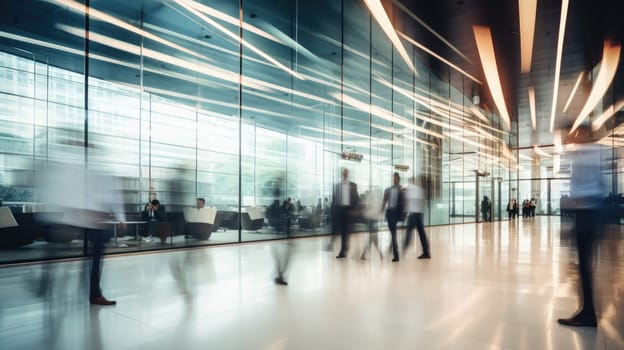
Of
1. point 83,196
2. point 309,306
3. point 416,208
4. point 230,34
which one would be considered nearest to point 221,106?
point 230,34

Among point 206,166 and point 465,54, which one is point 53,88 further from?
point 465,54

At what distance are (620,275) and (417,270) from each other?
291 cm

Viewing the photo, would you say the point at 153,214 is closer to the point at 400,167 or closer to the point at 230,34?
the point at 230,34

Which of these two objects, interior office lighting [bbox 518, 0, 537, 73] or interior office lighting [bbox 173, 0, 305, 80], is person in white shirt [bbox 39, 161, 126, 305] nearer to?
interior office lighting [bbox 173, 0, 305, 80]

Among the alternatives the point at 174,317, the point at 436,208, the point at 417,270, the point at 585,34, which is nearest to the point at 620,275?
the point at 417,270

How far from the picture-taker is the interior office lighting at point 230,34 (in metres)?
8.66

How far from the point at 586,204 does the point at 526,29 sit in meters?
8.53

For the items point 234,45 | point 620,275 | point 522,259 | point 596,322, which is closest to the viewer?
point 596,322

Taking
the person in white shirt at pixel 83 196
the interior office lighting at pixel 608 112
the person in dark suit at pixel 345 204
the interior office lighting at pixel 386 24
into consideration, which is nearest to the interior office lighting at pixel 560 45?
the interior office lighting at pixel 608 112

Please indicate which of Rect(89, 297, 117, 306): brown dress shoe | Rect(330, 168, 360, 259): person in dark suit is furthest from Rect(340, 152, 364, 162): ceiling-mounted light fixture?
Rect(89, 297, 117, 306): brown dress shoe

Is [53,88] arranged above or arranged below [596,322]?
above

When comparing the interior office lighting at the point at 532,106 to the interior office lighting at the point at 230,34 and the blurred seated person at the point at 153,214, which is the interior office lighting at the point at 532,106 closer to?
the interior office lighting at the point at 230,34

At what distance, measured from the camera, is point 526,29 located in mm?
9688

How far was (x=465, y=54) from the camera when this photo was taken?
11469 mm
